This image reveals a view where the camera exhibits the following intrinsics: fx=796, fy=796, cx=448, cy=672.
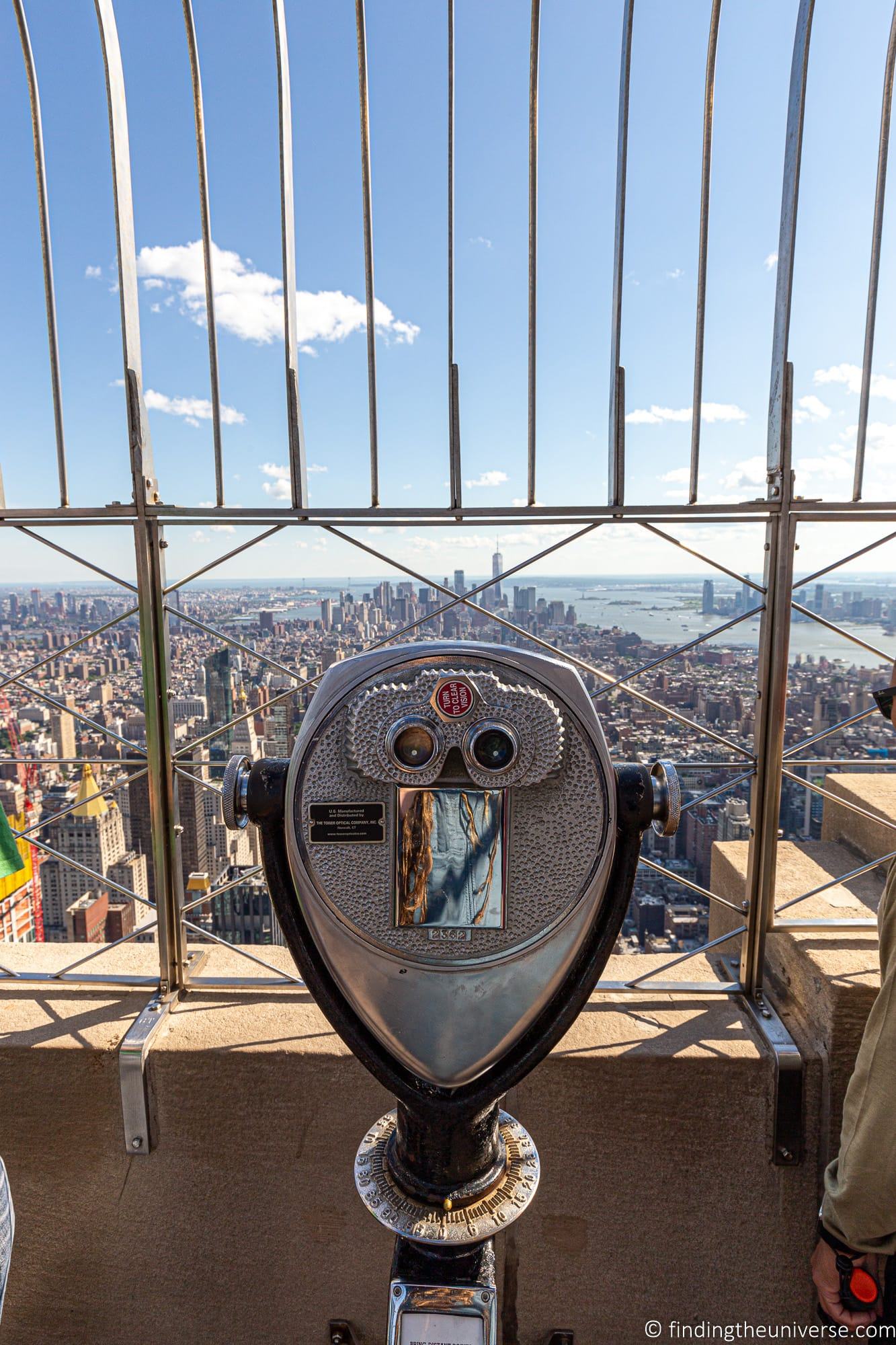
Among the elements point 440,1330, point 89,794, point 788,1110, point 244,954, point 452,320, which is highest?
point 452,320

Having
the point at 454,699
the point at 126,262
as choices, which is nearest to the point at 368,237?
the point at 126,262

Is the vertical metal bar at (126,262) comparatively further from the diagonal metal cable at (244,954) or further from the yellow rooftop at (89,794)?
the diagonal metal cable at (244,954)

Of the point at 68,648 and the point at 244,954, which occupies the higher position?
the point at 68,648

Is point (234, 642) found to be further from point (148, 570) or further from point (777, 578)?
point (777, 578)

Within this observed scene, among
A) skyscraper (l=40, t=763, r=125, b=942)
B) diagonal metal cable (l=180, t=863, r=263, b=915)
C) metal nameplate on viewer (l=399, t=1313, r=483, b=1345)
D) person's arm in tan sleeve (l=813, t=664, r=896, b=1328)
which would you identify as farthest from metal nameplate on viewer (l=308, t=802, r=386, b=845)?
skyscraper (l=40, t=763, r=125, b=942)

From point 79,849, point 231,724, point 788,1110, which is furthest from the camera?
point 79,849

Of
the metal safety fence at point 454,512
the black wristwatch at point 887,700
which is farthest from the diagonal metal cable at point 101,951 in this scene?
the black wristwatch at point 887,700
